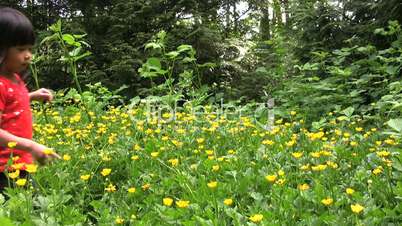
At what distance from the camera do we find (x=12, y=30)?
2152 millimetres

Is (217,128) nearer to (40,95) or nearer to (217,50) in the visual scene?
(40,95)

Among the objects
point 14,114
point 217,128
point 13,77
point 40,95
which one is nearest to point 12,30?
point 13,77

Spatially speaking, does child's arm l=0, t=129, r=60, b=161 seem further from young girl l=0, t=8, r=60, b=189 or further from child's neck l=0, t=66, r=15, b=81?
child's neck l=0, t=66, r=15, b=81

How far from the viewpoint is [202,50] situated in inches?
286

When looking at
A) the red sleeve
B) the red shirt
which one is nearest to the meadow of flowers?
the red shirt

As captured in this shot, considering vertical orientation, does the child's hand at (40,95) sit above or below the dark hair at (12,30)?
below

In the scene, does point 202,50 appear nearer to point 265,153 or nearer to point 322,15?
point 322,15

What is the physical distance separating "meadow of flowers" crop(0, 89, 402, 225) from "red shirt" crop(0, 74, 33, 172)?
114mm

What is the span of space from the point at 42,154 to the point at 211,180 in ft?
3.43

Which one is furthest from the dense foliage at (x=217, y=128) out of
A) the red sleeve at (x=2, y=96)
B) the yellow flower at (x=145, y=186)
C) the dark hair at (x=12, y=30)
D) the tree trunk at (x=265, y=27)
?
the tree trunk at (x=265, y=27)

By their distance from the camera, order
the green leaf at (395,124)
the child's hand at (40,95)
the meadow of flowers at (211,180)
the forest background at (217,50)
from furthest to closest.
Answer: the forest background at (217,50), the child's hand at (40,95), the green leaf at (395,124), the meadow of flowers at (211,180)

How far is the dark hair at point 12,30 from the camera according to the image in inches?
84.4

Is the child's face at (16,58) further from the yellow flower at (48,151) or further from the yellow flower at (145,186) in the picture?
the yellow flower at (145,186)

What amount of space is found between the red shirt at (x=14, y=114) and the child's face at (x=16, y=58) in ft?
0.19
